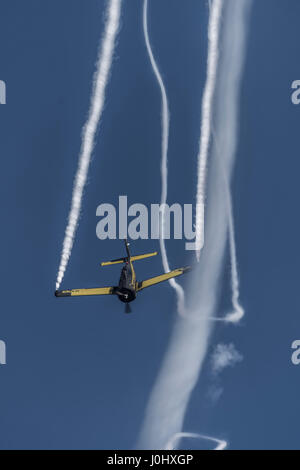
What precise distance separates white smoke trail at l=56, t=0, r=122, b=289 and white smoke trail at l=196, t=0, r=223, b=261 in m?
6.29

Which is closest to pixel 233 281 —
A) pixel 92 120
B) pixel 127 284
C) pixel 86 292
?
pixel 127 284

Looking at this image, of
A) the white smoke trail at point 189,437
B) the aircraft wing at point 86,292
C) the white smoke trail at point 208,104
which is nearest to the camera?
the white smoke trail at point 208,104

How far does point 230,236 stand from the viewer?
55406 millimetres

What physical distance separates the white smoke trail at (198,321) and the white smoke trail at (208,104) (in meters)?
0.52

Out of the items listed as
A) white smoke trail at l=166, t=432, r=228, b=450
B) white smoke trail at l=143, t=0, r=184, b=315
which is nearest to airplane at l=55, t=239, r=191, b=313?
white smoke trail at l=143, t=0, r=184, b=315

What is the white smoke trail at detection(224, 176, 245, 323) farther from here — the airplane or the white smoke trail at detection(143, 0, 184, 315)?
the white smoke trail at detection(143, 0, 184, 315)

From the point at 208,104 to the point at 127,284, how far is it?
13203mm

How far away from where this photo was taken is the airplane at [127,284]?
54031 mm

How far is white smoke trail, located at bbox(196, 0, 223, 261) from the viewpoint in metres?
52.9

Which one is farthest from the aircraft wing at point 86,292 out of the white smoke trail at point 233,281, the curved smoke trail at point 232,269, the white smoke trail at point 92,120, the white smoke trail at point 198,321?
the white smoke trail at point 233,281

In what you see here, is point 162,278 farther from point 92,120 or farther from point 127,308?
point 92,120

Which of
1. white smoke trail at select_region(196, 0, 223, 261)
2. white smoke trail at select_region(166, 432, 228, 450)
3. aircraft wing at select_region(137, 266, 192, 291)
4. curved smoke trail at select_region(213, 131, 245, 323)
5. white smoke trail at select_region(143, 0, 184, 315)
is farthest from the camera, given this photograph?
white smoke trail at select_region(166, 432, 228, 450)

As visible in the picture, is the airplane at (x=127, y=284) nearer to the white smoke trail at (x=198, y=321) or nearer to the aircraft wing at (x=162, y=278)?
the aircraft wing at (x=162, y=278)

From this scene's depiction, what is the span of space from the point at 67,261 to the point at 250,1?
21.5 meters
